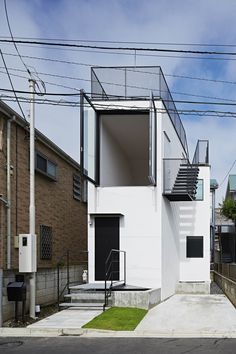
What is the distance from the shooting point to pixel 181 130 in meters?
27.4

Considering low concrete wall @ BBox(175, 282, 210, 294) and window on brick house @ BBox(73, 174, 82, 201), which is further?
window on brick house @ BBox(73, 174, 82, 201)

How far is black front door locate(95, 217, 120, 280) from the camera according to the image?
1867cm

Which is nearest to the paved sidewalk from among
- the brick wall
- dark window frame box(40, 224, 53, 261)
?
the brick wall

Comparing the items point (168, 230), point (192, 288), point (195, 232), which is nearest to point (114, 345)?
point (168, 230)

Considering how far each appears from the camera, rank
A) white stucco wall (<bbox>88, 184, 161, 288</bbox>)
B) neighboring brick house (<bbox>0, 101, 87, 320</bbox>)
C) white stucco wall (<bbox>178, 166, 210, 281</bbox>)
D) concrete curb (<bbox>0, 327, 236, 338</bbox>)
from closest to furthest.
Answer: concrete curb (<bbox>0, 327, 236, 338</bbox>) < neighboring brick house (<bbox>0, 101, 87, 320</bbox>) < white stucco wall (<bbox>88, 184, 161, 288</bbox>) < white stucco wall (<bbox>178, 166, 210, 281</bbox>)

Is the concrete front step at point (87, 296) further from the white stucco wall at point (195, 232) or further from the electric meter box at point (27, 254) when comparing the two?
the white stucco wall at point (195, 232)

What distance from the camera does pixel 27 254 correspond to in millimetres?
13578

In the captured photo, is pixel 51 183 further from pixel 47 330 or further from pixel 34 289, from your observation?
pixel 47 330

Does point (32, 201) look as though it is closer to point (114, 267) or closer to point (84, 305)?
point (84, 305)

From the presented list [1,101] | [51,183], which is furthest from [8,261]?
[51,183]

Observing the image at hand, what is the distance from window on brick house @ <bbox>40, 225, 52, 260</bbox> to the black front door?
1.68 m

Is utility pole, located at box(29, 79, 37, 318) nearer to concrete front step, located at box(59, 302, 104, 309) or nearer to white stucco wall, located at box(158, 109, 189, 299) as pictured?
concrete front step, located at box(59, 302, 104, 309)

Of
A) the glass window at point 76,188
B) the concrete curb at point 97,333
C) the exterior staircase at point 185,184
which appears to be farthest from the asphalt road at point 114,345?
the glass window at point 76,188

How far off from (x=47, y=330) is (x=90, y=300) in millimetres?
4047
